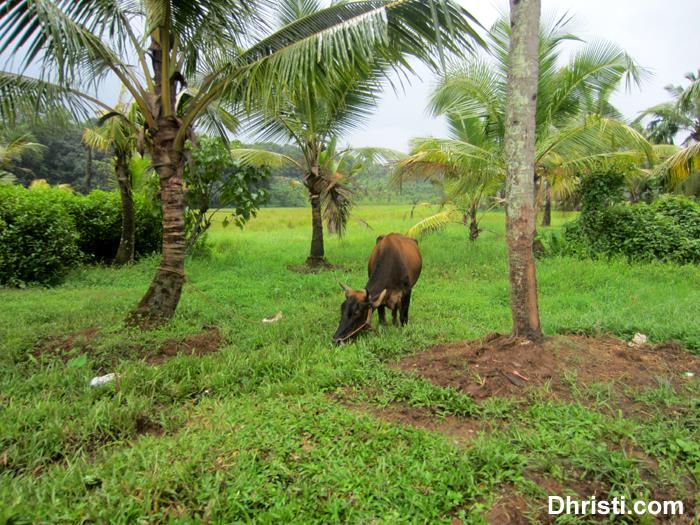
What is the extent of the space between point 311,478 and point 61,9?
5.59 meters

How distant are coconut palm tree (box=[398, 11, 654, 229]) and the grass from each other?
4.35 metres

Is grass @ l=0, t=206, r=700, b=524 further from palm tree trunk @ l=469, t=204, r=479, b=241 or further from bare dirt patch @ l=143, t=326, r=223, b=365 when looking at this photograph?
palm tree trunk @ l=469, t=204, r=479, b=241

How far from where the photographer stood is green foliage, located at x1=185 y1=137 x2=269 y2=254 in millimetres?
10531

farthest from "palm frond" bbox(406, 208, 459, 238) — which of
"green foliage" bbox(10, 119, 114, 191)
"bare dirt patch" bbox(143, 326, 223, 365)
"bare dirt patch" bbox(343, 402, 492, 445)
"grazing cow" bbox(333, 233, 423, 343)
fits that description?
"green foliage" bbox(10, 119, 114, 191)

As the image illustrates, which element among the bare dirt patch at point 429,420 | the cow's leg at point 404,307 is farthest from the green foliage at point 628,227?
the bare dirt patch at point 429,420

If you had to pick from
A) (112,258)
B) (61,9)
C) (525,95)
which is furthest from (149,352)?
(112,258)

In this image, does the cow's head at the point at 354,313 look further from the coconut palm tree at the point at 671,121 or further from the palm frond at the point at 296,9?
the coconut palm tree at the point at 671,121

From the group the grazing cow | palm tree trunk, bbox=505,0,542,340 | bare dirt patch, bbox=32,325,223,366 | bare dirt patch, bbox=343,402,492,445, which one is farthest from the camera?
the grazing cow

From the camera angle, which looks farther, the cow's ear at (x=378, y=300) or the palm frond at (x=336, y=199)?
the palm frond at (x=336, y=199)

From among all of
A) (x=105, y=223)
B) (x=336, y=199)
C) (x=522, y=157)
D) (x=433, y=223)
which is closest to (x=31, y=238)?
(x=105, y=223)

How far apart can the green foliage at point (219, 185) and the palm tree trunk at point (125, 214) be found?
4.54ft

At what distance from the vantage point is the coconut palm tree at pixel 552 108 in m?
8.95

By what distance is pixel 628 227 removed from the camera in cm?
1063

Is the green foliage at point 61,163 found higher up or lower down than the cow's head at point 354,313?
higher up
